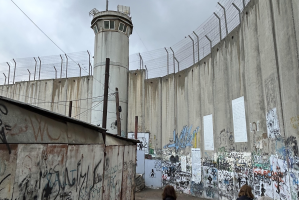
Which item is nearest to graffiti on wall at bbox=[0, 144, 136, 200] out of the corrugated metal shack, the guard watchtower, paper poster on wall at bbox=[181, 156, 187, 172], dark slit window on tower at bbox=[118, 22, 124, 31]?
the corrugated metal shack

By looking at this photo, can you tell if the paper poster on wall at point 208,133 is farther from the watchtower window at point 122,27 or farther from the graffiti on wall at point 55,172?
the watchtower window at point 122,27

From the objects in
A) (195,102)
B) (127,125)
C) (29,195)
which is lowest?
(29,195)

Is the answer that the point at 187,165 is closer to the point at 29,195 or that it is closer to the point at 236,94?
the point at 236,94

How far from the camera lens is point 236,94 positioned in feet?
35.0

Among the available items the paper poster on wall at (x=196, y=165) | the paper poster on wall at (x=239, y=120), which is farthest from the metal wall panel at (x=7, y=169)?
the paper poster on wall at (x=196, y=165)

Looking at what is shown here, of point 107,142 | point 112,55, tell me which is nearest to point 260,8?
point 107,142

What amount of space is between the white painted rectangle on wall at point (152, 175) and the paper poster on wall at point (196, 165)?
3628mm

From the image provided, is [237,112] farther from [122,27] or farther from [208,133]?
[122,27]

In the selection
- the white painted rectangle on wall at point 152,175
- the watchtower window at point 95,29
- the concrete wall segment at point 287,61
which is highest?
the watchtower window at point 95,29

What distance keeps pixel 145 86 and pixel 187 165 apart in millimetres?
7759

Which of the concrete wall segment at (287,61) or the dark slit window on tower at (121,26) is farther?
the dark slit window on tower at (121,26)

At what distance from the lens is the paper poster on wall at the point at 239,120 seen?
9.91m

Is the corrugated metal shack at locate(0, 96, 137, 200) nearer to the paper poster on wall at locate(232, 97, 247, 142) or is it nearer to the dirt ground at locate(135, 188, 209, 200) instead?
the paper poster on wall at locate(232, 97, 247, 142)

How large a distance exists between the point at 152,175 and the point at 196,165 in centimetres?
457
